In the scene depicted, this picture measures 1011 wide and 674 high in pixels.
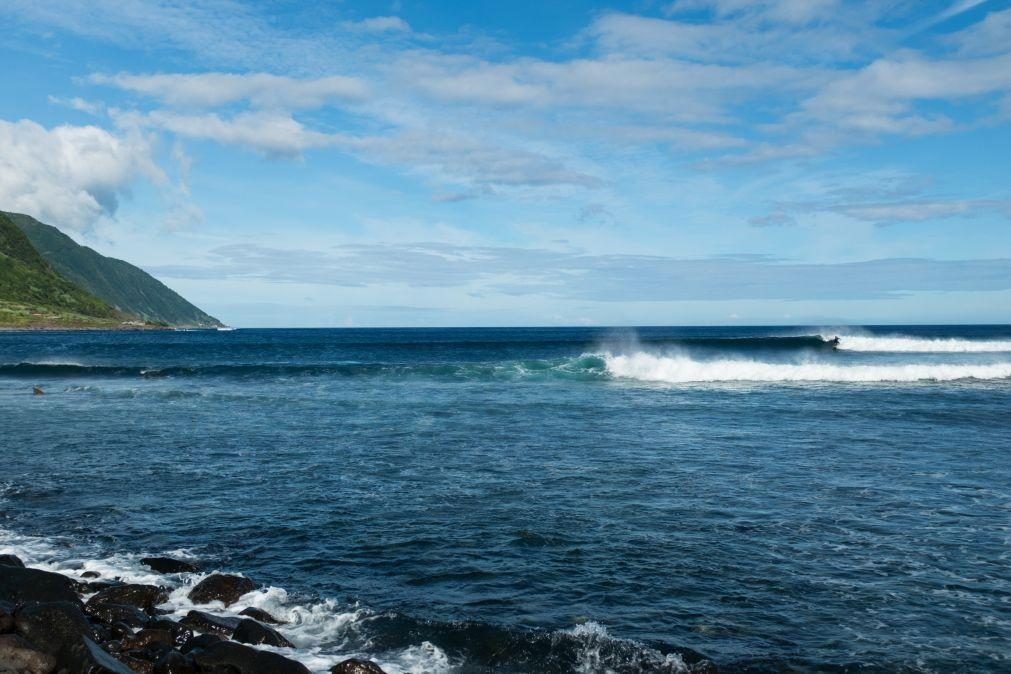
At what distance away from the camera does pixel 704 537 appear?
52.1ft

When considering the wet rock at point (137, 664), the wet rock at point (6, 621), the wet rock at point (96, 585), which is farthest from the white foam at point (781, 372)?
the wet rock at point (6, 621)

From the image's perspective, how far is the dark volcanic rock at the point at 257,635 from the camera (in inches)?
442

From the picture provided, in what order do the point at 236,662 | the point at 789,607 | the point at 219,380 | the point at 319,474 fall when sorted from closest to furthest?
the point at 236,662, the point at 789,607, the point at 319,474, the point at 219,380

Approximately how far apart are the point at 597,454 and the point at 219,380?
138 ft

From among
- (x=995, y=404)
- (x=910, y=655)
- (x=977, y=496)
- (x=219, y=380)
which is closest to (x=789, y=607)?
(x=910, y=655)

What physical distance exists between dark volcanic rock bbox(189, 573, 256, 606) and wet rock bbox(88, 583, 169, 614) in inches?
21.4

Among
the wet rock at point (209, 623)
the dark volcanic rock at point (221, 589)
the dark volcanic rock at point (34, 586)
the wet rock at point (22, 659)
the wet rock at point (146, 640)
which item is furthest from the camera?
the dark volcanic rock at point (221, 589)

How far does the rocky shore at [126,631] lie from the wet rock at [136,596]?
0.6 inches

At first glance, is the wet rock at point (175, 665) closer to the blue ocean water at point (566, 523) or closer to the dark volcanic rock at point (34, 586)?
the blue ocean water at point (566, 523)

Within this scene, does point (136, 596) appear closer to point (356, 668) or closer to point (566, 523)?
point (356, 668)

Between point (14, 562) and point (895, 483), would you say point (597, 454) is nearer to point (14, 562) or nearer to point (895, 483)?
point (895, 483)

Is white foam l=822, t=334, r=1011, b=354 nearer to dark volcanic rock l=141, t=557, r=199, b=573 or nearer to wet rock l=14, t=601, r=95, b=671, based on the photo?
dark volcanic rock l=141, t=557, r=199, b=573

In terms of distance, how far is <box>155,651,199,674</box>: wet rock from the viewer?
10.2 m

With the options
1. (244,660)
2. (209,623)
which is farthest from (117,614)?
(244,660)
